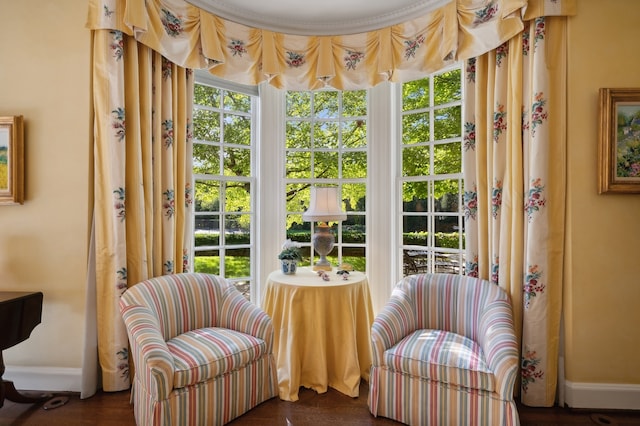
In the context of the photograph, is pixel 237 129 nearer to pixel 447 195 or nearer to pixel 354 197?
pixel 354 197

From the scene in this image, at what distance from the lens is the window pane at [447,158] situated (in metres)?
3.00

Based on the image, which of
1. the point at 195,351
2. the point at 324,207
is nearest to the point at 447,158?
the point at 324,207

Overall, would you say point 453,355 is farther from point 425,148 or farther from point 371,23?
point 371,23

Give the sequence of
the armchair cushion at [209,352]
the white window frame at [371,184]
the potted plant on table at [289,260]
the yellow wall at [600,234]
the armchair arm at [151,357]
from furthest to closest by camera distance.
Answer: the white window frame at [371,184] → the potted plant on table at [289,260] → the yellow wall at [600,234] → the armchair cushion at [209,352] → the armchair arm at [151,357]

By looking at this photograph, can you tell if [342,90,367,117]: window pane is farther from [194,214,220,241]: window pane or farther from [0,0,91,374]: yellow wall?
[0,0,91,374]: yellow wall

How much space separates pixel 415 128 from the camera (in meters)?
3.22

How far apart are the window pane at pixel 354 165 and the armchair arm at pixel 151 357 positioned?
2.15m

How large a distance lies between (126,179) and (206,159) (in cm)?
Result: 85

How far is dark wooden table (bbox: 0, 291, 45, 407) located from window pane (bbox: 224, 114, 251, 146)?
75.9 inches

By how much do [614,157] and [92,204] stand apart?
351 centimetres

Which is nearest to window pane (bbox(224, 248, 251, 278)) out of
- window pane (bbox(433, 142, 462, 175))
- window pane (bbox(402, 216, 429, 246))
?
window pane (bbox(402, 216, 429, 246))

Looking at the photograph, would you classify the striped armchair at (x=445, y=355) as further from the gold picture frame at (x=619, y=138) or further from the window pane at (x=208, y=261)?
the window pane at (x=208, y=261)

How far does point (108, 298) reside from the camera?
7.88 ft

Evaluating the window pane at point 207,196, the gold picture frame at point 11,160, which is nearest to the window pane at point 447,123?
the window pane at point 207,196
